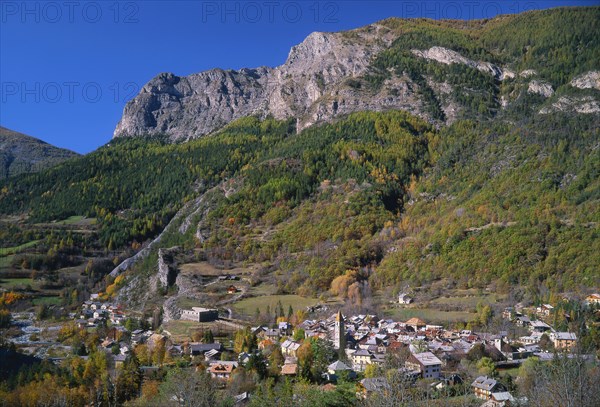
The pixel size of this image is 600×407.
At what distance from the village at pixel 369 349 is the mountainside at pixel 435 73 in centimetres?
6257

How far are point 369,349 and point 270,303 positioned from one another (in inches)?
952

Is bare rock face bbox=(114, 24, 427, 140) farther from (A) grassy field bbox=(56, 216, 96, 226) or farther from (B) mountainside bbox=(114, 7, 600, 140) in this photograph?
(A) grassy field bbox=(56, 216, 96, 226)

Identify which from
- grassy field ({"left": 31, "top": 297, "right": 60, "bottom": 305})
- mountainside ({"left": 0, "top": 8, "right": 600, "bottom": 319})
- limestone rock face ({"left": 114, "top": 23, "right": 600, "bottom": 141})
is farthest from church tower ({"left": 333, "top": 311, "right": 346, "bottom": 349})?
limestone rock face ({"left": 114, "top": 23, "right": 600, "bottom": 141})

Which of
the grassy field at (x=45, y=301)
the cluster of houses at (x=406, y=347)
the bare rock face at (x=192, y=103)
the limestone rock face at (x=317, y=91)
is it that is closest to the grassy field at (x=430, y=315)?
the cluster of houses at (x=406, y=347)

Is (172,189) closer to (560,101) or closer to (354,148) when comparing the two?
(354,148)

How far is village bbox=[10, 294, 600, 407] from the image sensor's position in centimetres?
3231

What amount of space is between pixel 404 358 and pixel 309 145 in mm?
80364

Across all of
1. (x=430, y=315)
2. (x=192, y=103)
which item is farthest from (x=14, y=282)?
(x=192, y=103)

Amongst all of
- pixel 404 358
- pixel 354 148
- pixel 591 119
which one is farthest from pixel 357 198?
pixel 404 358

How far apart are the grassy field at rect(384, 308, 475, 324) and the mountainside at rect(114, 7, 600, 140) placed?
183 ft

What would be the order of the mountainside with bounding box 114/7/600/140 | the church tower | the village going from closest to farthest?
the village
the church tower
the mountainside with bounding box 114/7/600/140

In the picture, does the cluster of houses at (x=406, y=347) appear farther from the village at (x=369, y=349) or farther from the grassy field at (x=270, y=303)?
the grassy field at (x=270, y=303)

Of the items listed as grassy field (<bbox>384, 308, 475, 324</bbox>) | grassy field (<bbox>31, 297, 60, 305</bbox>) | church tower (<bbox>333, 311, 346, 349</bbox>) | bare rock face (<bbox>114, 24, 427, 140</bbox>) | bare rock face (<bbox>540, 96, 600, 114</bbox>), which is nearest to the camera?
church tower (<bbox>333, 311, 346, 349</bbox>)

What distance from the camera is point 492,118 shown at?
11219 centimetres
